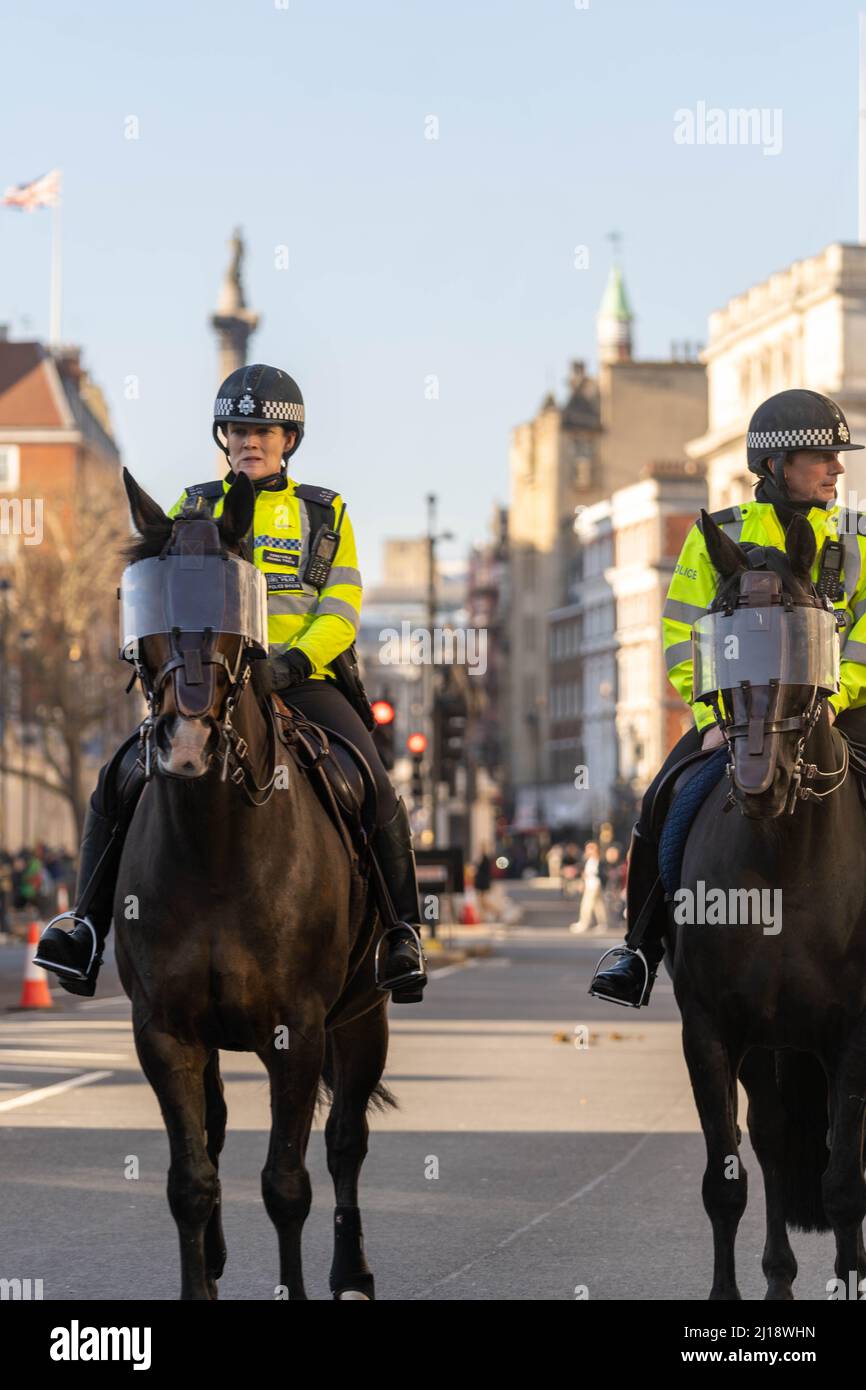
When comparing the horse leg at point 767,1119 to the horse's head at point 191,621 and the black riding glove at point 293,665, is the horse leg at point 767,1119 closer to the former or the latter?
the black riding glove at point 293,665

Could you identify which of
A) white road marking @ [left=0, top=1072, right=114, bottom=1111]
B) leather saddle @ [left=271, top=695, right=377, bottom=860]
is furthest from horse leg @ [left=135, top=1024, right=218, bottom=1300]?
white road marking @ [left=0, top=1072, right=114, bottom=1111]

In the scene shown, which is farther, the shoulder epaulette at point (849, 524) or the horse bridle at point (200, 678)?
the shoulder epaulette at point (849, 524)

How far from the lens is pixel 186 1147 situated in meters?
8.19

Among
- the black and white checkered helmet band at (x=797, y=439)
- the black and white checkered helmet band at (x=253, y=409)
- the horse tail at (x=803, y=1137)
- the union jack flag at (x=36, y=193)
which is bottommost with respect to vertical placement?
the horse tail at (x=803, y=1137)

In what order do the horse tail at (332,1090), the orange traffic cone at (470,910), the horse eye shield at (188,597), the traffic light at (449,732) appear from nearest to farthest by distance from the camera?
the horse eye shield at (188,597) < the horse tail at (332,1090) < the traffic light at (449,732) < the orange traffic cone at (470,910)

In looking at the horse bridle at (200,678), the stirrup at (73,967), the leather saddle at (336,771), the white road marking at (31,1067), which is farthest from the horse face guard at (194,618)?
the white road marking at (31,1067)

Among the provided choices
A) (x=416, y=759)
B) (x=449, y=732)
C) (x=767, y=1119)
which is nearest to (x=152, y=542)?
(x=767, y=1119)

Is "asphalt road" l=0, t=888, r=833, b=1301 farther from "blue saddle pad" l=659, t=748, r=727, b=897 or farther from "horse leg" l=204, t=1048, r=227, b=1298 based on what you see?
"blue saddle pad" l=659, t=748, r=727, b=897

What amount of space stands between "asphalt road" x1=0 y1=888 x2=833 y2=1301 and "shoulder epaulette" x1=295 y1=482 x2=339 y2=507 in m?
2.82

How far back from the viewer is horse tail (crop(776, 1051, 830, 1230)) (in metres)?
9.21

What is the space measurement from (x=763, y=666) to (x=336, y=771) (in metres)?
1.68

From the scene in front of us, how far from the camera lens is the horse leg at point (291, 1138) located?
8352 mm

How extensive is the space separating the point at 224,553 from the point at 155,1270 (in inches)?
133
